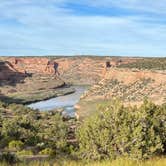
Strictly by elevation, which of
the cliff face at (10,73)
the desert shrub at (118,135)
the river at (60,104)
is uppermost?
the desert shrub at (118,135)

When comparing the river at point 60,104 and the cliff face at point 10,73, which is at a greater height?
the cliff face at point 10,73

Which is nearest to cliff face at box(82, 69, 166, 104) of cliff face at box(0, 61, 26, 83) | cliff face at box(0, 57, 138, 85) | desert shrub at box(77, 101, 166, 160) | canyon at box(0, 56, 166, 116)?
canyon at box(0, 56, 166, 116)

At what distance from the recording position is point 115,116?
11.9m

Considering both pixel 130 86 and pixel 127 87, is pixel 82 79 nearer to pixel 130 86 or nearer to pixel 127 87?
pixel 127 87

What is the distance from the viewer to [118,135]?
1141 cm

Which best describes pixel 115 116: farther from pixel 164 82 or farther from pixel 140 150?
pixel 164 82

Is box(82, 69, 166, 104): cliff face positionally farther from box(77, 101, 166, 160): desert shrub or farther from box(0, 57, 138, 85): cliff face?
box(77, 101, 166, 160): desert shrub

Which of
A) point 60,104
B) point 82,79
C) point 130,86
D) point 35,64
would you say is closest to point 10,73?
point 35,64

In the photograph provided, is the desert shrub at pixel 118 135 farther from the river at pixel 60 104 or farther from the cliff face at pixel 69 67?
the cliff face at pixel 69 67

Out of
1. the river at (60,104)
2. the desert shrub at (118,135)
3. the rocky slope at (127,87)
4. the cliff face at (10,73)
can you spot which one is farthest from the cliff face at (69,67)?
the desert shrub at (118,135)

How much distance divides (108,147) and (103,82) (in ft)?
304

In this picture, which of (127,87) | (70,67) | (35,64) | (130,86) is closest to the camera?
(130,86)

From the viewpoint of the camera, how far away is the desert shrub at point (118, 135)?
11138mm

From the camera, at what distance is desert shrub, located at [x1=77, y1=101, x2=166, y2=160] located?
11.1 meters
